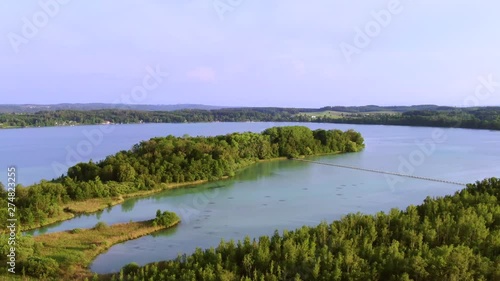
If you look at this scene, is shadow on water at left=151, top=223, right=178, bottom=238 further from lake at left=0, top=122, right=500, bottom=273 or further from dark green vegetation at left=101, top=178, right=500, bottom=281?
dark green vegetation at left=101, top=178, right=500, bottom=281

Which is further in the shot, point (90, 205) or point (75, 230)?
point (90, 205)

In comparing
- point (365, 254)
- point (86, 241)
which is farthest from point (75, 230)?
point (365, 254)

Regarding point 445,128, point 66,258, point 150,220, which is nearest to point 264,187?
point 150,220

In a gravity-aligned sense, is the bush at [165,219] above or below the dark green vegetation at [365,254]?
below

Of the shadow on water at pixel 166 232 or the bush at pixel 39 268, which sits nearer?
the bush at pixel 39 268

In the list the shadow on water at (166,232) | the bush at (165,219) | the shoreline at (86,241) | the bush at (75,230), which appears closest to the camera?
the shoreline at (86,241)

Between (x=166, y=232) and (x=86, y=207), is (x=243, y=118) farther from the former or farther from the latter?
(x=166, y=232)

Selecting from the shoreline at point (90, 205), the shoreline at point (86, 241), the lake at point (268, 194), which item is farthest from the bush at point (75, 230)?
the shoreline at point (90, 205)

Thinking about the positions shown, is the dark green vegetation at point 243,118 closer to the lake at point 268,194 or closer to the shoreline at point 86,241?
the lake at point 268,194
